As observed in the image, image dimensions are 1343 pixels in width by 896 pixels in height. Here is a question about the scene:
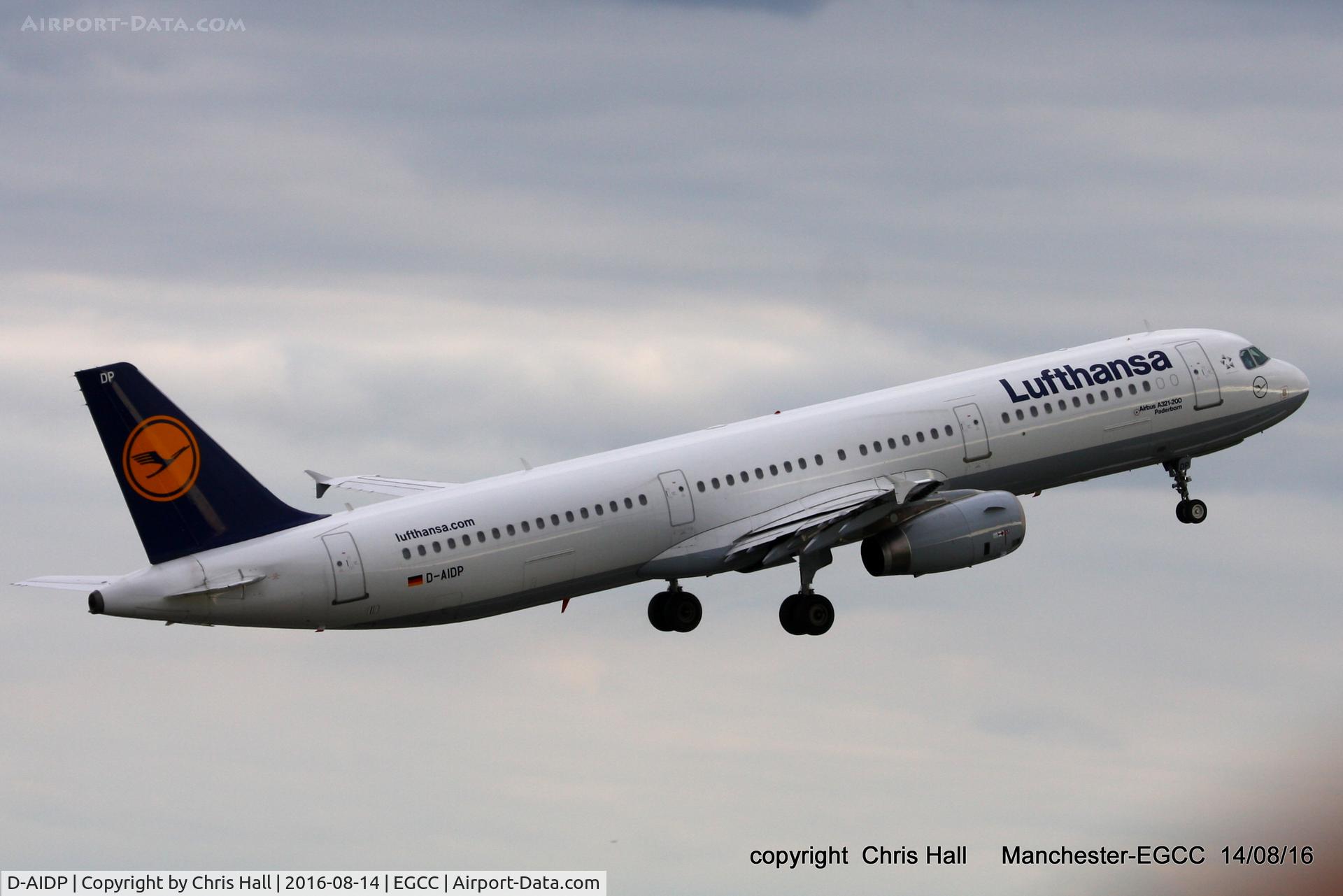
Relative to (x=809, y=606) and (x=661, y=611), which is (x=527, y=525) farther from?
(x=809, y=606)

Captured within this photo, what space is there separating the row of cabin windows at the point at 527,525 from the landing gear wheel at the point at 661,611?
4873 mm

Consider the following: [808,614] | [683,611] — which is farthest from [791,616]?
[683,611]

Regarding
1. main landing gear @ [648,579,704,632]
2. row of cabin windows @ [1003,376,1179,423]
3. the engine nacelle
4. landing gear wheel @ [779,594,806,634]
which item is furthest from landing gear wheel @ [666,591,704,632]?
row of cabin windows @ [1003,376,1179,423]

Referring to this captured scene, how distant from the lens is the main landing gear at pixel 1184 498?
75438mm

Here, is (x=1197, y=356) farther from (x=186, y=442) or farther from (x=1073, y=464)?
(x=186, y=442)

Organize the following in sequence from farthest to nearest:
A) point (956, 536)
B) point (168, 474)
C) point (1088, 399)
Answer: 1. point (1088, 399)
2. point (956, 536)
3. point (168, 474)

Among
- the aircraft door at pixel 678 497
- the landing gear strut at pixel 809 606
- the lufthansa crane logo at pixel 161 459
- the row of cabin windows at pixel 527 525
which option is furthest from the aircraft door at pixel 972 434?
the lufthansa crane logo at pixel 161 459

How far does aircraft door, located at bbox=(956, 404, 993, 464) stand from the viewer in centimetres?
7025

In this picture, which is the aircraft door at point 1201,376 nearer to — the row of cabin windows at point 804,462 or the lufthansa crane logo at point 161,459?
the row of cabin windows at point 804,462

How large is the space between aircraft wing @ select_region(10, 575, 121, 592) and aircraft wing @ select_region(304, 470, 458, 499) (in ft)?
46.3

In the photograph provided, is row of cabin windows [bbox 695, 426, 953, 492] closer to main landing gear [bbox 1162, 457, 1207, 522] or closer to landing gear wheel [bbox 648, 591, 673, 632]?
landing gear wheel [bbox 648, 591, 673, 632]

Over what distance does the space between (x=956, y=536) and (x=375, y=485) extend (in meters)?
19.8

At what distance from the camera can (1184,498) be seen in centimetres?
7600

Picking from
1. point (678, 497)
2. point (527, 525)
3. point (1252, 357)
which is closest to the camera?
point (527, 525)
